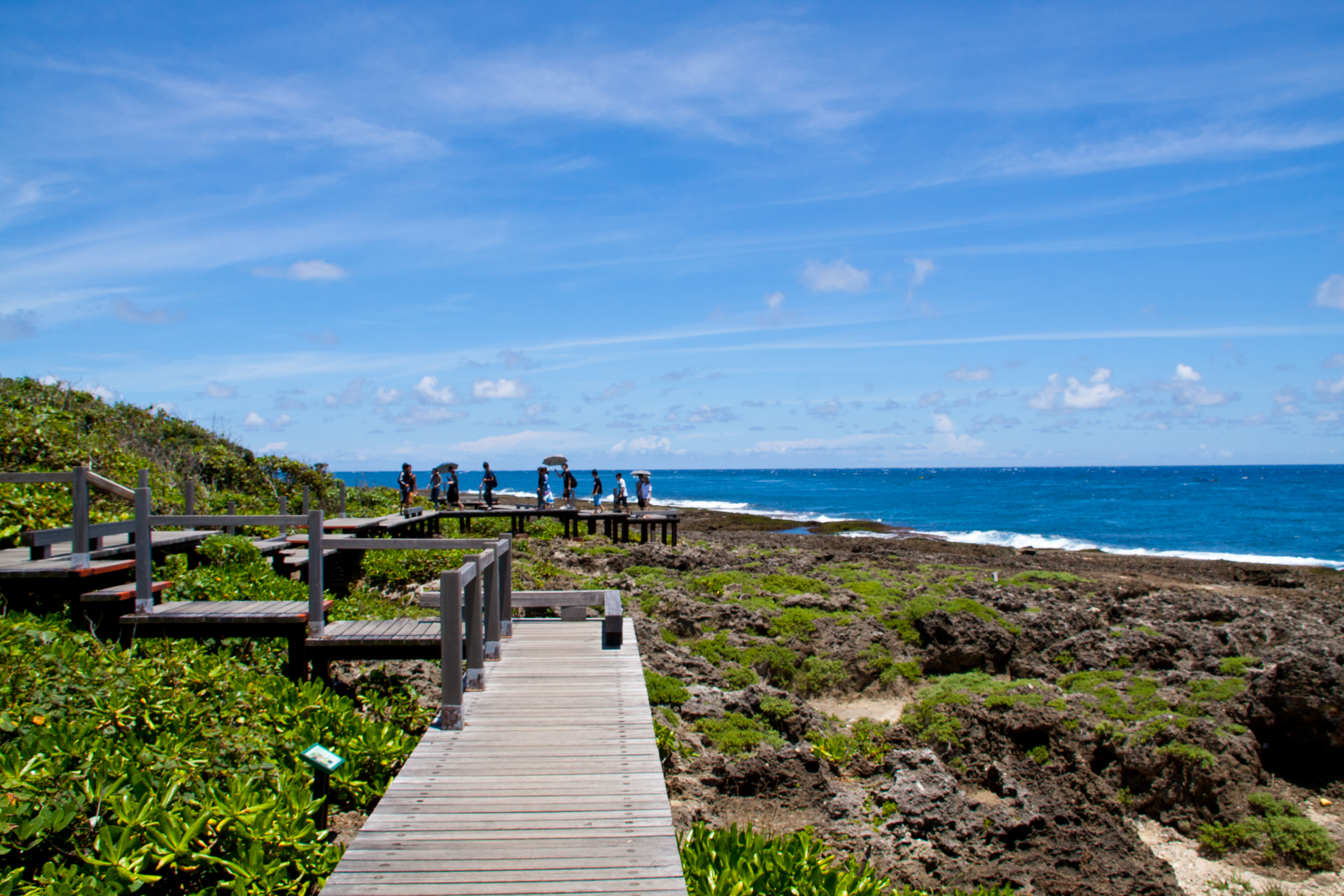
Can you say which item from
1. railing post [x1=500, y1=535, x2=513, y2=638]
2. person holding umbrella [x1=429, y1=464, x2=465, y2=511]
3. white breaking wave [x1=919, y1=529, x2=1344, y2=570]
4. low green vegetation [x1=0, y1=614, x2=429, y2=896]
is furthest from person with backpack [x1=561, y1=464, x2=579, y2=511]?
white breaking wave [x1=919, y1=529, x2=1344, y2=570]

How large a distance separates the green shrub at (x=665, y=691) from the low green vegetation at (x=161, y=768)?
3614 millimetres

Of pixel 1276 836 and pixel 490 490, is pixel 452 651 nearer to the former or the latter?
pixel 1276 836

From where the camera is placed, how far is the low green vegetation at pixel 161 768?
176 inches

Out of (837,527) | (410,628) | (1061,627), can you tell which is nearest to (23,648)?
(410,628)

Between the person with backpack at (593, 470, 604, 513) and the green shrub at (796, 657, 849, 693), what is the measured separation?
45.4 feet

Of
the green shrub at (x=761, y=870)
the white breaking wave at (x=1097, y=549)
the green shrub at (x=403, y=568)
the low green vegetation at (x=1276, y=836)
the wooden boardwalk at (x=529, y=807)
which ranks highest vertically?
the green shrub at (x=403, y=568)

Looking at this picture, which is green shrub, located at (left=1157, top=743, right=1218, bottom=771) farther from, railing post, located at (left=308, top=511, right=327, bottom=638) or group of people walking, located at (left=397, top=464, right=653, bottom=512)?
group of people walking, located at (left=397, top=464, right=653, bottom=512)

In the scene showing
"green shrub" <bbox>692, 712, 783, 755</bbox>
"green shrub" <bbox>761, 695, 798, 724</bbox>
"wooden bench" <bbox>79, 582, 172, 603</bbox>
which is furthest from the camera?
"green shrub" <bbox>761, 695, 798, 724</bbox>

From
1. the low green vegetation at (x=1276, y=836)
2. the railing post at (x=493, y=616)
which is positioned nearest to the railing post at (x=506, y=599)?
the railing post at (x=493, y=616)

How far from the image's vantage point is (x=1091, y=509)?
7112 centimetres

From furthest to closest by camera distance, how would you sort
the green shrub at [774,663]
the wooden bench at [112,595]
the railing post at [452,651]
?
the green shrub at [774,663] < the wooden bench at [112,595] < the railing post at [452,651]

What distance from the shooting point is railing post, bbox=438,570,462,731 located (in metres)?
6.50

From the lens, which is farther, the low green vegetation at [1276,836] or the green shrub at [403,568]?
the green shrub at [403,568]

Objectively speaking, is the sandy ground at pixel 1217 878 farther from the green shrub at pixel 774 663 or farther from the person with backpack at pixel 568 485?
the person with backpack at pixel 568 485
